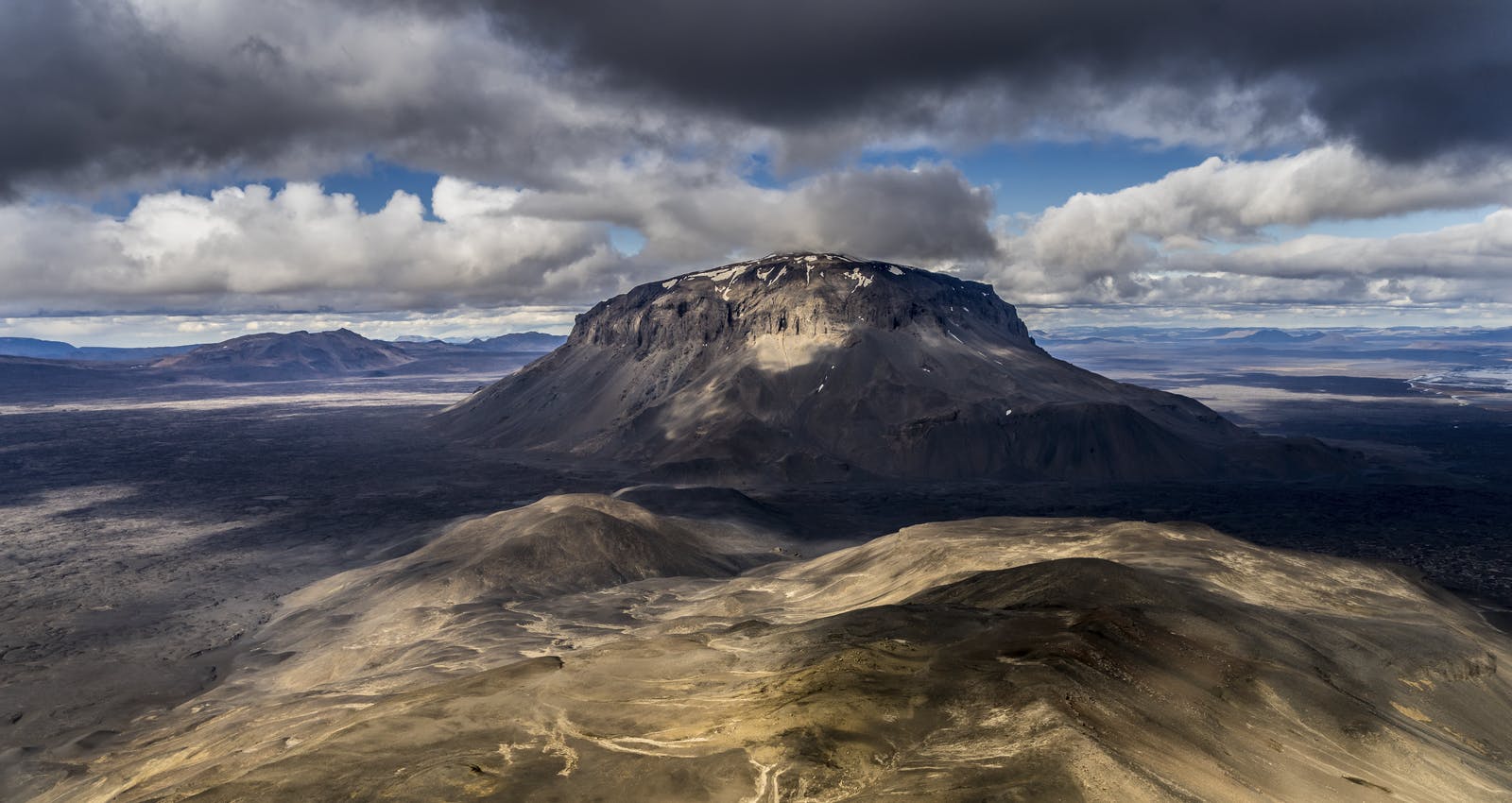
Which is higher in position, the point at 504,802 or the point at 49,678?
the point at 504,802

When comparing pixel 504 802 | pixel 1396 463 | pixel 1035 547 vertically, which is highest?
pixel 504 802

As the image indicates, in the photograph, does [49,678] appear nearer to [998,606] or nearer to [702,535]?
[702,535]

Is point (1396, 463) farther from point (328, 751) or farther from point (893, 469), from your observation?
point (328, 751)

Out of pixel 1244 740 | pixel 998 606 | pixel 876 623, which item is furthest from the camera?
pixel 998 606

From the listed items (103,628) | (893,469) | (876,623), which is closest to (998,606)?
(876,623)

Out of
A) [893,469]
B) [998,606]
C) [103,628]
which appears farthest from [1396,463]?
[103,628]

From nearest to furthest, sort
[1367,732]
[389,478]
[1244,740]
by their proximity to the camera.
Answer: [1244,740] → [1367,732] → [389,478]

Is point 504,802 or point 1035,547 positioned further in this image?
point 1035,547
